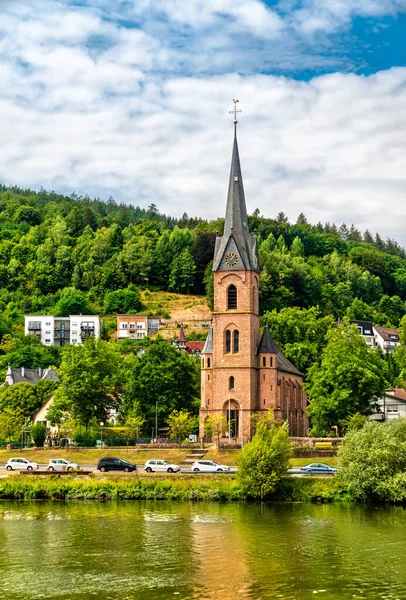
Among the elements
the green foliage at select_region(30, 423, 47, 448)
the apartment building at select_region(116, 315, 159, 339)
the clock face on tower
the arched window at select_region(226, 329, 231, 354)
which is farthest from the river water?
the apartment building at select_region(116, 315, 159, 339)

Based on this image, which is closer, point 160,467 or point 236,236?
point 160,467

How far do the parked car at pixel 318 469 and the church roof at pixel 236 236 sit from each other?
92.9 feet

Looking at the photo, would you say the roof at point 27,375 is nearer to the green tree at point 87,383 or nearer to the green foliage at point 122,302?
the green tree at point 87,383

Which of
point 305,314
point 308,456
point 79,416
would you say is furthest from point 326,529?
point 305,314

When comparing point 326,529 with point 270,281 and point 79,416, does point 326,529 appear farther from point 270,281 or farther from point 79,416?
point 270,281

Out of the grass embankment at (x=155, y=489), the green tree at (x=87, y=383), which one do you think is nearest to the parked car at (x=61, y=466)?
the grass embankment at (x=155, y=489)

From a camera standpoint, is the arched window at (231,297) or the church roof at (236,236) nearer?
the arched window at (231,297)

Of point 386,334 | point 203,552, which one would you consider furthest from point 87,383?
point 386,334

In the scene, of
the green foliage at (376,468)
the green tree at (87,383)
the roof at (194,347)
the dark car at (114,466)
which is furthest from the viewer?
the roof at (194,347)

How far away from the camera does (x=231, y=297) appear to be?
92188 millimetres

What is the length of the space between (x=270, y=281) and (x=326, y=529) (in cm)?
13058

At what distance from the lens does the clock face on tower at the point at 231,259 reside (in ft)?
302

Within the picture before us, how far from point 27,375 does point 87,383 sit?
162ft

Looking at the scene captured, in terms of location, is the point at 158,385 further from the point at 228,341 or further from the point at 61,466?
the point at 61,466
